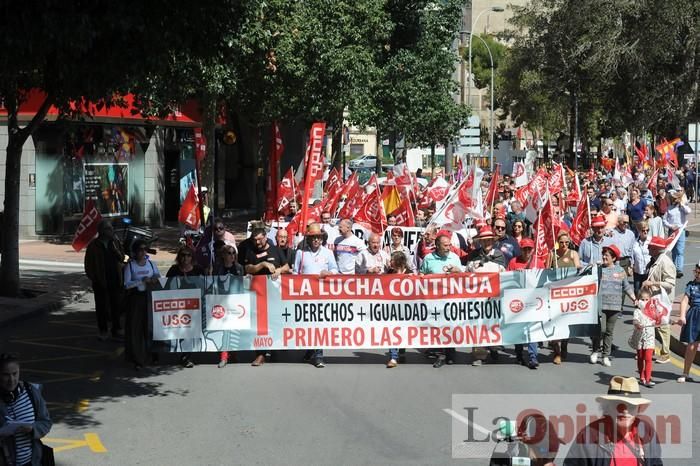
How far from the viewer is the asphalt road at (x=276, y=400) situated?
29.2ft

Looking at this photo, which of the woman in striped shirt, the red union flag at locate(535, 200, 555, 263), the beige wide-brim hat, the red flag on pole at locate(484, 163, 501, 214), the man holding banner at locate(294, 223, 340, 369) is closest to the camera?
the beige wide-brim hat

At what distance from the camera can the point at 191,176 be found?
108ft

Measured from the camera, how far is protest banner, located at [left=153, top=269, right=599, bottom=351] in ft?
41.6

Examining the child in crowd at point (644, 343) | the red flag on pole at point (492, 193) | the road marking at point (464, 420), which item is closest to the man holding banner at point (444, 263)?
the child in crowd at point (644, 343)

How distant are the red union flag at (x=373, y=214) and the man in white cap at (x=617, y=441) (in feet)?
41.8

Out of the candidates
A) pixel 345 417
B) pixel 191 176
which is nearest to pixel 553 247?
pixel 345 417

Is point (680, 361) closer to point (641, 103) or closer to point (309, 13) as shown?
point (309, 13)

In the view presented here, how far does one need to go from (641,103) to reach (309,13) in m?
25.6

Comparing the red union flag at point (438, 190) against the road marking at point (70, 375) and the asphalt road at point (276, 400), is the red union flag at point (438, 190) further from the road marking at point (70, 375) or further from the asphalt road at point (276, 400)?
the road marking at point (70, 375)

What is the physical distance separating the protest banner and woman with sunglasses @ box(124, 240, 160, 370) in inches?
6.8

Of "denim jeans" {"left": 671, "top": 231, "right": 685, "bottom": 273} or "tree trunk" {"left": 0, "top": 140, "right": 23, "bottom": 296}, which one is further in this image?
Result: "denim jeans" {"left": 671, "top": 231, "right": 685, "bottom": 273}

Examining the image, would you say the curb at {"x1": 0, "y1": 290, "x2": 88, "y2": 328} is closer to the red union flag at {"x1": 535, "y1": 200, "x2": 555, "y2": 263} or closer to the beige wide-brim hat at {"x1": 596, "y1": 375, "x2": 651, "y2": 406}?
the red union flag at {"x1": 535, "y1": 200, "x2": 555, "y2": 263}

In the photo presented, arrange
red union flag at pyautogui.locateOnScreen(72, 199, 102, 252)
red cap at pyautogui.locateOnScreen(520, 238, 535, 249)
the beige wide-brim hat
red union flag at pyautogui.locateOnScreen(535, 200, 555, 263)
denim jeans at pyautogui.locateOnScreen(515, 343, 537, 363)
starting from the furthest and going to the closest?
red union flag at pyautogui.locateOnScreen(72, 199, 102, 252) → red union flag at pyautogui.locateOnScreen(535, 200, 555, 263) → red cap at pyautogui.locateOnScreen(520, 238, 535, 249) → denim jeans at pyautogui.locateOnScreen(515, 343, 537, 363) → the beige wide-brim hat

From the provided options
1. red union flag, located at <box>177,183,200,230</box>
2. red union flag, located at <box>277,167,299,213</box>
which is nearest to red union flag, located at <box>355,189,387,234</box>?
red union flag, located at <box>177,183,200,230</box>
